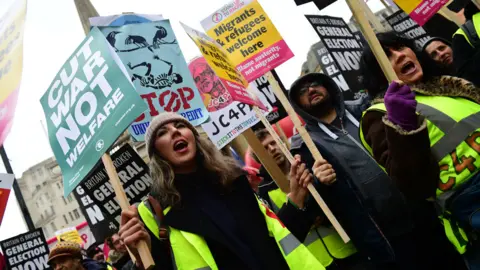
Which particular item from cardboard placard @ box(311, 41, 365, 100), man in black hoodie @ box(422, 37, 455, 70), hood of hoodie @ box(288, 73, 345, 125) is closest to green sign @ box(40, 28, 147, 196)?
hood of hoodie @ box(288, 73, 345, 125)

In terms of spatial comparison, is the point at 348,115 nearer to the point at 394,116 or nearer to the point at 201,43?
the point at 201,43

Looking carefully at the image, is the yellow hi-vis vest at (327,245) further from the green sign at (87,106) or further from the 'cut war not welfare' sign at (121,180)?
the 'cut war not welfare' sign at (121,180)

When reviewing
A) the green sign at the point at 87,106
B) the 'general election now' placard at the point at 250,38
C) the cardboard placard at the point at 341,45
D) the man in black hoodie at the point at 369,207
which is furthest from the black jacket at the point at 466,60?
the cardboard placard at the point at 341,45

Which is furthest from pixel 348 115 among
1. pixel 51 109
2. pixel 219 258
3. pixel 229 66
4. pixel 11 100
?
pixel 11 100

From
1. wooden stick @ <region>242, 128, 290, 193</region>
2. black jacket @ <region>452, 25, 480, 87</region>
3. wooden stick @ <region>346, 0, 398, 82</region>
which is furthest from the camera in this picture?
wooden stick @ <region>242, 128, 290, 193</region>

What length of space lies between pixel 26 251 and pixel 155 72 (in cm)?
509

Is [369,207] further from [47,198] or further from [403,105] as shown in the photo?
[47,198]

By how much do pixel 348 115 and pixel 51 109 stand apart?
2.33m

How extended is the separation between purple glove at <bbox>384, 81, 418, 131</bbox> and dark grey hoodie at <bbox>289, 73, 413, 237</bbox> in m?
1.15

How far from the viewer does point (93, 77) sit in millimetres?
2695

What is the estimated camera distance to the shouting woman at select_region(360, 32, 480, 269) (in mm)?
2150

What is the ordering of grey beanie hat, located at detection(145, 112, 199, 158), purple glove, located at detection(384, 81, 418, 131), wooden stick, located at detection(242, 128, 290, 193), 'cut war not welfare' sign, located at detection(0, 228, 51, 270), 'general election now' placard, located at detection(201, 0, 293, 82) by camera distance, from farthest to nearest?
1. 'cut war not welfare' sign, located at detection(0, 228, 51, 270)
2. 'general election now' placard, located at detection(201, 0, 293, 82)
3. wooden stick, located at detection(242, 128, 290, 193)
4. grey beanie hat, located at detection(145, 112, 199, 158)
5. purple glove, located at detection(384, 81, 418, 131)

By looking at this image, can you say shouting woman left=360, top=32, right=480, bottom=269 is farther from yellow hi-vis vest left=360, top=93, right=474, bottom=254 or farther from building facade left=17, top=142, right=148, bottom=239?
building facade left=17, top=142, right=148, bottom=239

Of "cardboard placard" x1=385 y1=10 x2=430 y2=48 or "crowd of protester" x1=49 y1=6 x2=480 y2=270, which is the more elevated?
"cardboard placard" x1=385 y1=10 x2=430 y2=48
